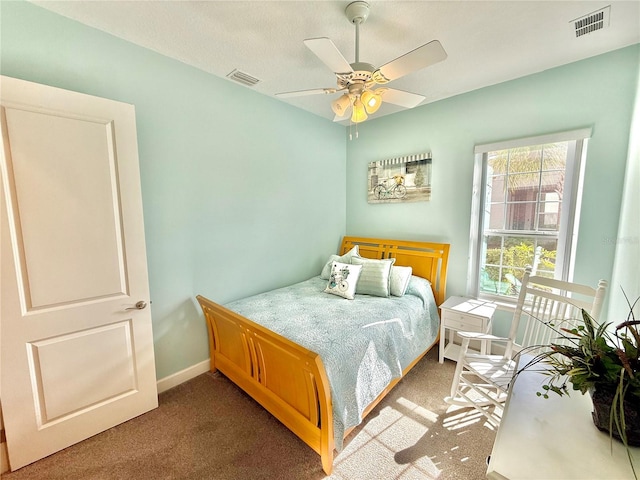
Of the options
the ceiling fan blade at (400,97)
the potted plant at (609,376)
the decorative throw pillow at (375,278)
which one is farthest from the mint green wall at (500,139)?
the potted plant at (609,376)

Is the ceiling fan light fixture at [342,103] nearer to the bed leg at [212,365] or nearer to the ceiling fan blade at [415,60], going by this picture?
the ceiling fan blade at [415,60]

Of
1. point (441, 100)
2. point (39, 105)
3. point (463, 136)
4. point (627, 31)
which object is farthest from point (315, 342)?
point (627, 31)

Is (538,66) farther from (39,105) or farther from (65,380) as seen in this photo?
(65,380)

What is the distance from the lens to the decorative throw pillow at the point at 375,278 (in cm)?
264

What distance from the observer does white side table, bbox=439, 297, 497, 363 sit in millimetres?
2340

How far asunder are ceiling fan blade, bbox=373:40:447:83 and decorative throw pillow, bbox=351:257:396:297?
5.62 ft

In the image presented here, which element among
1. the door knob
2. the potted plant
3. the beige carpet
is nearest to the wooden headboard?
the beige carpet

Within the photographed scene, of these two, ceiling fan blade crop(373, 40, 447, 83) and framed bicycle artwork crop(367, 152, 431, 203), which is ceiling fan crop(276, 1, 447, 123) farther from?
framed bicycle artwork crop(367, 152, 431, 203)

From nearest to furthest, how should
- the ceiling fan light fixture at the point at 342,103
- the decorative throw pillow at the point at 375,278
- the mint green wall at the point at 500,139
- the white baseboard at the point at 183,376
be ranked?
the ceiling fan light fixture at the point at 342,103 → the mint green wall at the point at 500,139 → the white baseboard at the point at 183,376 → the decorative throw pillow at the point at 375,278

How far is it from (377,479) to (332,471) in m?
0.26

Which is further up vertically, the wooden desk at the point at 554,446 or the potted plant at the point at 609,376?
the potted plant at the point at 609,376

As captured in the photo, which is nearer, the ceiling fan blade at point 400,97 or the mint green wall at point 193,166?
the mint green wall at point 193,166

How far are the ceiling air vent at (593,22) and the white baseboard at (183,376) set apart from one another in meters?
3.93

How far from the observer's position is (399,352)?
6.99 feet
